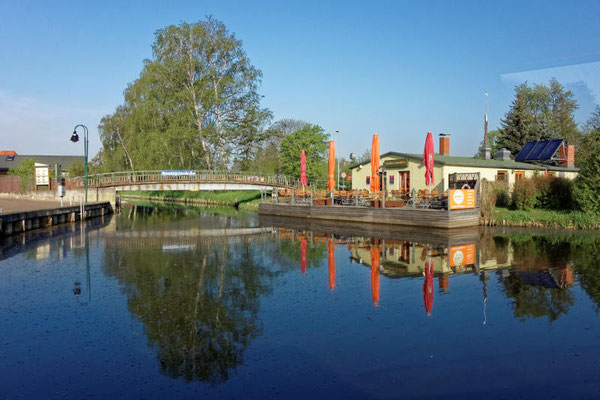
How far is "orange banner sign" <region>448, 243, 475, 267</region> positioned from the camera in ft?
44.8

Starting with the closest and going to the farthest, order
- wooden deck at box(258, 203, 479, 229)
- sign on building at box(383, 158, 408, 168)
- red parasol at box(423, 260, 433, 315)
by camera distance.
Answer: red parasol at box(423, 260, 433, 315), wooden deck at box(258, 203, 479, 229), sign on building at box(383, 158, 408, 168)

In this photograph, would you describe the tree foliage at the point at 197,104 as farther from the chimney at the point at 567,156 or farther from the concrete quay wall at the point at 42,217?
the chimney at the point at 567,156

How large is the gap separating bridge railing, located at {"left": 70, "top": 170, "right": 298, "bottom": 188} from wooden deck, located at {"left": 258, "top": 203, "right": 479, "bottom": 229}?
38.7ft

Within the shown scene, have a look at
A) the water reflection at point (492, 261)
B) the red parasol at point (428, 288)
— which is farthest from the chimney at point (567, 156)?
the red parasol at point (428, 288)

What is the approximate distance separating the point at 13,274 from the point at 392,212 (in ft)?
55.5

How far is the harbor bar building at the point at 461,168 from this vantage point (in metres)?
29.5

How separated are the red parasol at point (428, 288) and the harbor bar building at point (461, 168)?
1214cm

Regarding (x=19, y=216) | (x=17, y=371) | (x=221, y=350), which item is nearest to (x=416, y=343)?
(x=221, y=350)

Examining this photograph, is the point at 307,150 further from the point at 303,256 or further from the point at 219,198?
the point at 303,256

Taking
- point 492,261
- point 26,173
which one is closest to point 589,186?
point 492,261

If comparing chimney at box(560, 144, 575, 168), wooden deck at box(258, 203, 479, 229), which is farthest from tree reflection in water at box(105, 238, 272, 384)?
chimney at box(560, 144, 575, 168)

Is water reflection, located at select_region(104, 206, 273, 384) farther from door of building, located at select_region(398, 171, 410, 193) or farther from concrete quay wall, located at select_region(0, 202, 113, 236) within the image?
door of building, located at select_region(398, 171, 410, 193)

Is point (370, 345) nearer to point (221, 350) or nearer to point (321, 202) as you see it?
point (221, 350)

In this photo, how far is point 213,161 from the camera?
4594cm
